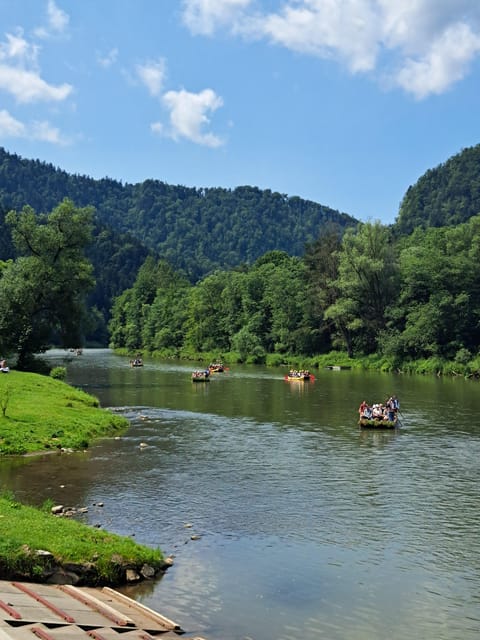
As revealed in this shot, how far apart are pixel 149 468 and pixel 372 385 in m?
51.7

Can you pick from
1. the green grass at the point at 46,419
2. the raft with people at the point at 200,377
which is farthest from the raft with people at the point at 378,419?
the raft with people at the point at 200,377

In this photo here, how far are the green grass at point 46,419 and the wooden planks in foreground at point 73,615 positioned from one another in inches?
759

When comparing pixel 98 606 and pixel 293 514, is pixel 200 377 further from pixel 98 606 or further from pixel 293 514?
pixel 98 606

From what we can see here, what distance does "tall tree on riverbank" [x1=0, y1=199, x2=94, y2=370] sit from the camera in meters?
70.1

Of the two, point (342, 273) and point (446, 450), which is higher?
point (342, 273)

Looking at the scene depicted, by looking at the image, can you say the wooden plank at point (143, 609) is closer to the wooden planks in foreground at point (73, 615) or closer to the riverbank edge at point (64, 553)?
the wooden planks in foreground at point (73, 615)

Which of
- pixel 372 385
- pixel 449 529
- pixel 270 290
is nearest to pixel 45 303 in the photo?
pixel 372 385

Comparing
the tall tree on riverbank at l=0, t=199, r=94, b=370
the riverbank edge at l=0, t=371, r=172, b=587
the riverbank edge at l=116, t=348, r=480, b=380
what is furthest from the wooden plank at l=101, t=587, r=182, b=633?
the riverbank edge at l=116, t=348, r=480, b=380

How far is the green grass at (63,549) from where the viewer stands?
57.0 ft

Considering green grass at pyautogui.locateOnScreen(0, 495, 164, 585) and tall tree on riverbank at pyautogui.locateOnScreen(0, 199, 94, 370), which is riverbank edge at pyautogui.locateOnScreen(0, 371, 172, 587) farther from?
tall tree on riverbank at pyautogui.locateOnScreen(0, 199, 94, 370)

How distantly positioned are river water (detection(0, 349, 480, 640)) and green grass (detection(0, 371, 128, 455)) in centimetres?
157

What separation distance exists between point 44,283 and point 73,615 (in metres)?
→ 62.6

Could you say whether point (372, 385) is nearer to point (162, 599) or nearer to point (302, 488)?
point (302, 488)

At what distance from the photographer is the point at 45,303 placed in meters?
74.9
